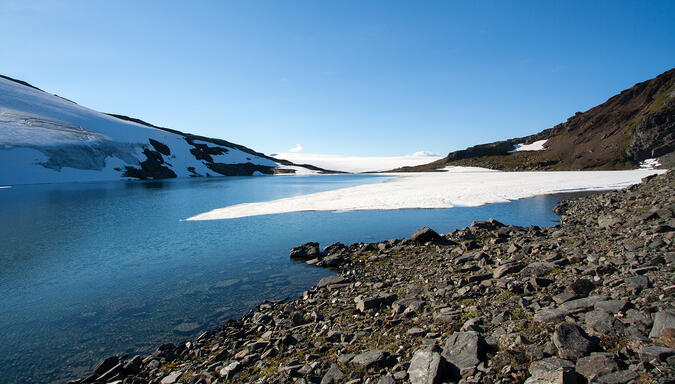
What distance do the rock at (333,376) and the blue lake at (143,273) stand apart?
5871 millimetres

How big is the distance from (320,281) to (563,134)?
502ft

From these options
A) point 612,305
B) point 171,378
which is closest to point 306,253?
point 171,378

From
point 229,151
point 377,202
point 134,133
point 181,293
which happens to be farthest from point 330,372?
point 229,151

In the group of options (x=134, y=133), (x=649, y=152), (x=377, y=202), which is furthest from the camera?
(x=134, y=133)

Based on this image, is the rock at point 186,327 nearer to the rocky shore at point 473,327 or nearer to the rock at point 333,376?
the rocky shore at point 473,327

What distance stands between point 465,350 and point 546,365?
126 cm

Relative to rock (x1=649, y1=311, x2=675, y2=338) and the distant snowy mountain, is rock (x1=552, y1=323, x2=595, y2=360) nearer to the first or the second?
rock (x1=649, y1=311, x2=675, y2=338)

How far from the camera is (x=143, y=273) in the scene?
53.5ft

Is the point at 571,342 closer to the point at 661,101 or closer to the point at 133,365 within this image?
the point at 133,365

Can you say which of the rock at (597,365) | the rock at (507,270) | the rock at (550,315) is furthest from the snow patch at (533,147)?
the rock at (597,365)

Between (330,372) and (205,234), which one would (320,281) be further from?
(205,234)

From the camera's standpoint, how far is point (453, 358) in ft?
19.0

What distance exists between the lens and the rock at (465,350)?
5534 millimetres

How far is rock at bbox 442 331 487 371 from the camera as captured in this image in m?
5.53
